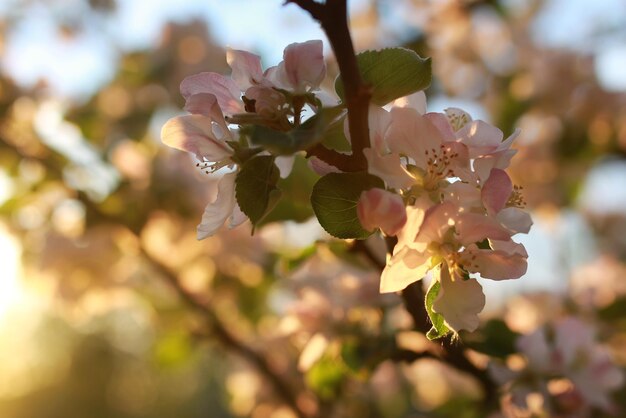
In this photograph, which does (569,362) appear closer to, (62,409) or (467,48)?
(467,48)

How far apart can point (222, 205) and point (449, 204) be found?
0.50 feet

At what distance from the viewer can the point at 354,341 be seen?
0.76 metres

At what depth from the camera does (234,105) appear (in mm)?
466

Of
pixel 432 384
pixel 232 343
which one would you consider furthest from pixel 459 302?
pixel 432 384

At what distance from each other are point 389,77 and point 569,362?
48 cm

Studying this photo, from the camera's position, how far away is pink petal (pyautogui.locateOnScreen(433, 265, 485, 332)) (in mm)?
446

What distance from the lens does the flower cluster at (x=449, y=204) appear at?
43cm

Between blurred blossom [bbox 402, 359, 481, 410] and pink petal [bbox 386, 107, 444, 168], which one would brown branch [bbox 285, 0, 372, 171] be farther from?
blurred blossom [bbox 402, 359, 481, 410]

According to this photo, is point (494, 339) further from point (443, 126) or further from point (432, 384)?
point (432, 384)

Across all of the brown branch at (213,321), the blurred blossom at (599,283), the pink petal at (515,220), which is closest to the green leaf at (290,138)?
the pink petal at (515,220)

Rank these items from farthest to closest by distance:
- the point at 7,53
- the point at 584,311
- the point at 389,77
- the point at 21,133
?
the point at 7,53 < the point at 21,133 < the point at 584,311 < the point at 389,77

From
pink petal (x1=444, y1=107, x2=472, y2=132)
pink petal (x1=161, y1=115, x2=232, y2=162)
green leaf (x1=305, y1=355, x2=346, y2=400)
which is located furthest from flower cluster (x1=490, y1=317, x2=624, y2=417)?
pink petal (x1=161, y1=115, x2=232, y2=162)

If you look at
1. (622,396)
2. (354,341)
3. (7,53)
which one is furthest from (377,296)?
(7,53)

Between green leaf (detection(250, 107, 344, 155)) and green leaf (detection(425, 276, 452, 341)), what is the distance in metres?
0.15
